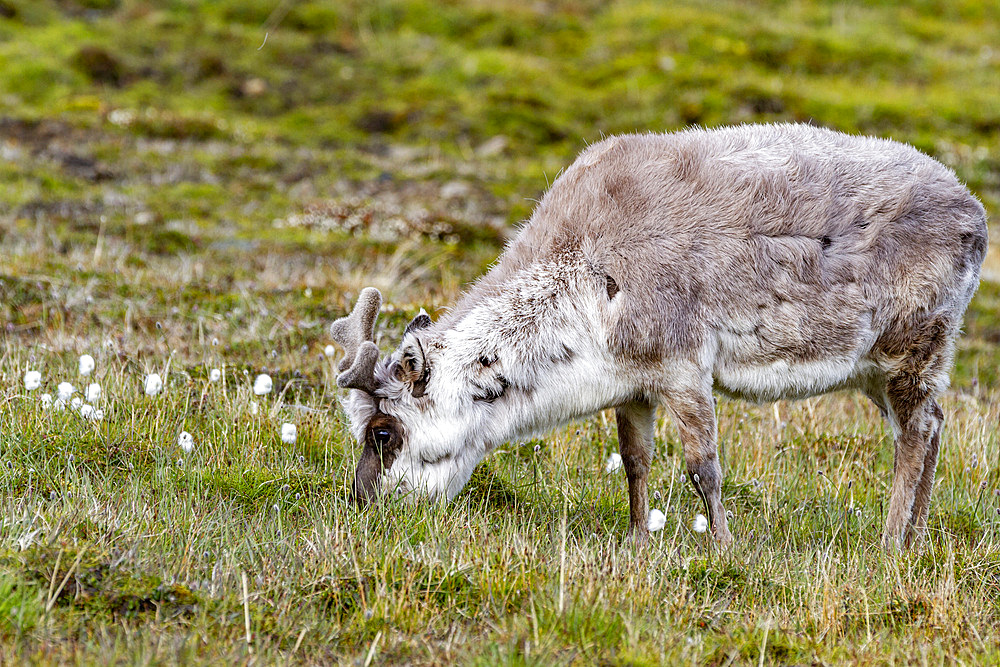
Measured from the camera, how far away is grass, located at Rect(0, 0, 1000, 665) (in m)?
4.50

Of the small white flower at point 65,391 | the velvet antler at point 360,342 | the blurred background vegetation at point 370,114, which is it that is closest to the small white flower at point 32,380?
the small white flower at point 65,391

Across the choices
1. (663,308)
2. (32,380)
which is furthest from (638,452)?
(32,380)

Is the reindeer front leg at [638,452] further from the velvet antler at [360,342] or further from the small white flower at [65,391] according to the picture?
the small white flower at [65,391]

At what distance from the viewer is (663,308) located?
5672 millimetres

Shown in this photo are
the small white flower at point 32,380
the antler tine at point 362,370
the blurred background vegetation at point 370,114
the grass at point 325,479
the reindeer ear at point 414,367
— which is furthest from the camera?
the blurred background vegetation at point 370,114

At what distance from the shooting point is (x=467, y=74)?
28.0 m

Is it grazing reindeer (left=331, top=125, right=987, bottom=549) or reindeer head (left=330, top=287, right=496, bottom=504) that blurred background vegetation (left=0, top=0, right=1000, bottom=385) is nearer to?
reindeer head (left=330, top=287, right=496, bottom=504)

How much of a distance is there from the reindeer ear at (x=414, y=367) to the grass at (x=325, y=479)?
734 mm

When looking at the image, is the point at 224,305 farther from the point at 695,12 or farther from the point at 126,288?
the point at 695,12

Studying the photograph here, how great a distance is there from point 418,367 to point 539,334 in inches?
28.9

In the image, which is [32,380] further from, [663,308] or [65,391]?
[663,308]

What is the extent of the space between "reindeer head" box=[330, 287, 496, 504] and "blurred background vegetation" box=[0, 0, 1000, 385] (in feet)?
10.5

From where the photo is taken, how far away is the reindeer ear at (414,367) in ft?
18.9

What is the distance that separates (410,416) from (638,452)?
5.18 feet
